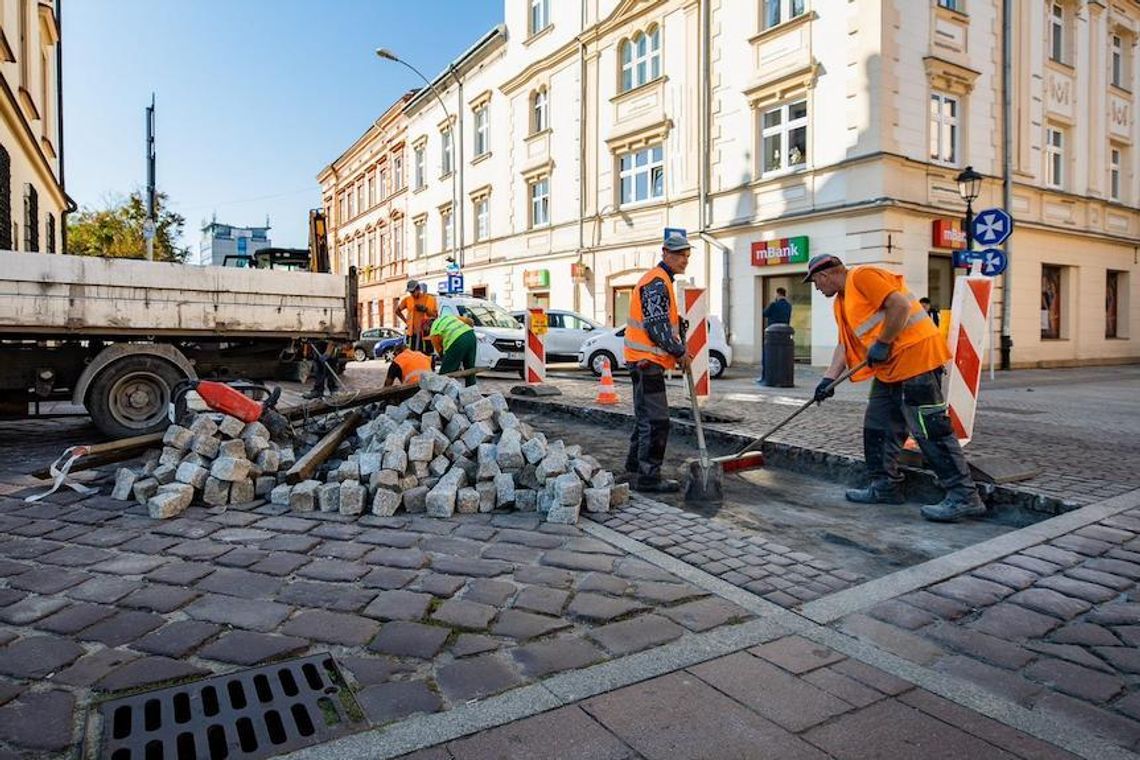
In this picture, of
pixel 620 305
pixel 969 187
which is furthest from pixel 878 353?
pixel 620 305

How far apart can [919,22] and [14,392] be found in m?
17.9

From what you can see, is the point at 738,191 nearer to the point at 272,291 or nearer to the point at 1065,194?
the point at 1065,194

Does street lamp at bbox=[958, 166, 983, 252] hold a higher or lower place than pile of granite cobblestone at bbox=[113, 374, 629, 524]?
higher

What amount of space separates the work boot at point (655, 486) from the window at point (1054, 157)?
19.7m

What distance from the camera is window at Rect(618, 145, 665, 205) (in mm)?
21812

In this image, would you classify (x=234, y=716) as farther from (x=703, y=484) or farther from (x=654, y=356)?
(x=654, y=356)

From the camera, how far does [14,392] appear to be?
746 centimetres

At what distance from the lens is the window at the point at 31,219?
15117 mm

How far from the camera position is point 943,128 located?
57.8 ft

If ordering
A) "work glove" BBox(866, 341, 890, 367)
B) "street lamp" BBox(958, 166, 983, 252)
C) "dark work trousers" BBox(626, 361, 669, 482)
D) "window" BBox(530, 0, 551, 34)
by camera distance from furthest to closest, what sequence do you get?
"window" BBox(530, 0, 551, 34) < "street lamp" BBox(958, 166, 983, 252) < "dark work trousers" BBox(626, 361, 669, 482) < "work glove" BBox(866, 341, 890, 367)

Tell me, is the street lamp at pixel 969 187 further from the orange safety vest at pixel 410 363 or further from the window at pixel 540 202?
the window at pixel 540 202

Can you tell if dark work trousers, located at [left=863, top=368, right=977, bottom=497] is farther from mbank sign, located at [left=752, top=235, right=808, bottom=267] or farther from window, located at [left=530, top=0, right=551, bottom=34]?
window, located at [left=530, top=0, right=551, bottom=34]

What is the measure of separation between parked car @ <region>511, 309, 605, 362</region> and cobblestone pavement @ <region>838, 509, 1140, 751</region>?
1570cm

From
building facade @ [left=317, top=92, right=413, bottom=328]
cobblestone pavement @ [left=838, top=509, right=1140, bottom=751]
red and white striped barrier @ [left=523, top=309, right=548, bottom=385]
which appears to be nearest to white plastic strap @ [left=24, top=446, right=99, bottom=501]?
cobblestone pavement @ [left=838, top=509, right=1140, bottom=751]
